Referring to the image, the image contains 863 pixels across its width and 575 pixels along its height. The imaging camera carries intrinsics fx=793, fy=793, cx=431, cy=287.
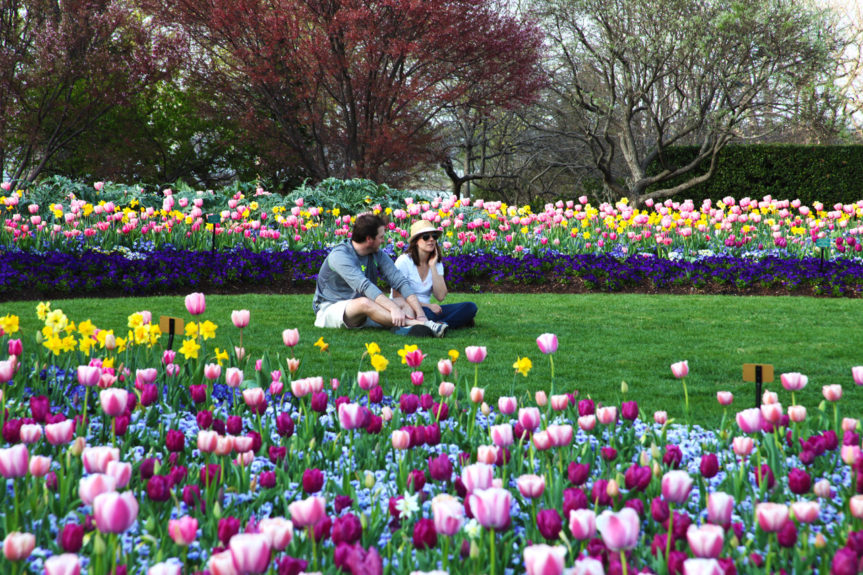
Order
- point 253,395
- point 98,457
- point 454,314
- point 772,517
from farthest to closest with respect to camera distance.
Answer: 1. point 454,314
2. point 253,395
3. point 98,457
4. point 772,517

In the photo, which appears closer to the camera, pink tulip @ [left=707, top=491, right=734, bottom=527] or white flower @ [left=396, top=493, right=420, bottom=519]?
pink tulip @ [left=707, top=491, right=734, bottom=527]

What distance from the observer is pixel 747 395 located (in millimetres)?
3977

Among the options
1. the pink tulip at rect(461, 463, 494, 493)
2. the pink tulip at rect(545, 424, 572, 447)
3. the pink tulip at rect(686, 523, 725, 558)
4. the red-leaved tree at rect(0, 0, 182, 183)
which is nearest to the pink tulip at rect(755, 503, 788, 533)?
the pink tulip at rect(686, 523, 725, 558)

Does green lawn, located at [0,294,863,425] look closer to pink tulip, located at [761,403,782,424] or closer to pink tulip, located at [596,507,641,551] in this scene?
pink tulip, located at [761,403,782,424]

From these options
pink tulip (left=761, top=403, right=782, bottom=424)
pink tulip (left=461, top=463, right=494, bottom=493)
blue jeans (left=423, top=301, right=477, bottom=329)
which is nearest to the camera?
pink tulip (left=461, top=463, right=494, bottom=493)

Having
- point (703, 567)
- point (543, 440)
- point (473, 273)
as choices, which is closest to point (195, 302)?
point (543, 440)

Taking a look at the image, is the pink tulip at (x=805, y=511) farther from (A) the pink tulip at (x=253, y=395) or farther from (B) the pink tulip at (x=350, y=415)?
(A) the pink tulip at (x=253, y=395)

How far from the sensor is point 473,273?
8.99 m

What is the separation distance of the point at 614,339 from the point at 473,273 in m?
3.49

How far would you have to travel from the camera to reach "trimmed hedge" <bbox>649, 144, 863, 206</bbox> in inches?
722

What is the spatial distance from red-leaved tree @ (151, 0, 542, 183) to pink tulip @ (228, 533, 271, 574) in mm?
12855

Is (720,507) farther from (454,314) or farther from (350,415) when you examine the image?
(454,314)

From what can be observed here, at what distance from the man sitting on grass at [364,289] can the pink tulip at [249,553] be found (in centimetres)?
435

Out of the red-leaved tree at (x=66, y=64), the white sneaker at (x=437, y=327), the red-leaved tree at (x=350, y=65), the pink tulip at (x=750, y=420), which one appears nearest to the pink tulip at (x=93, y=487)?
the pink tulip at (x=750, y=420)
